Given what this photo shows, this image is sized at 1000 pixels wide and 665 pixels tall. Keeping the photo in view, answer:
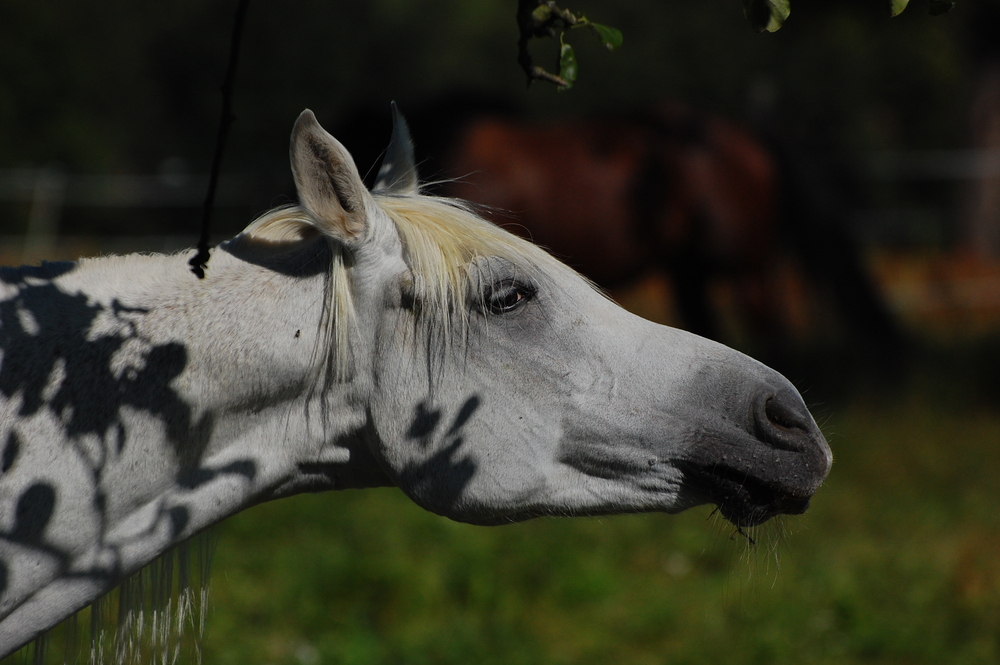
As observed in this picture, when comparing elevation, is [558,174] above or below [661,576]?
above

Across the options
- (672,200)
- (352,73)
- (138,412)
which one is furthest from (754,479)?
(352,73)

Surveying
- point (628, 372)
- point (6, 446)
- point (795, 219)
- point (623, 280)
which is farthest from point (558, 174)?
point (6, 446)

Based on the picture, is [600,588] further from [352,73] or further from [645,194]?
[352,73]

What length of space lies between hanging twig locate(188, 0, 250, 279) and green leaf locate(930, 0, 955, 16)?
3.71ft

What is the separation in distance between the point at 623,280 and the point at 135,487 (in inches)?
181

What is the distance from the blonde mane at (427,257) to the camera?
1444 millimetres

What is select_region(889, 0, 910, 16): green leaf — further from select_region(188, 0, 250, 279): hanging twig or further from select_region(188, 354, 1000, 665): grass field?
select_region(188, 354, 1000, 665): grass field

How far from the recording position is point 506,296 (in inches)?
59.1

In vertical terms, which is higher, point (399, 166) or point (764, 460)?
point (399, 166)

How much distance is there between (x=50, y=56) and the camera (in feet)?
50.0

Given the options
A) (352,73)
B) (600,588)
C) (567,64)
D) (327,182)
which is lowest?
(352,73)

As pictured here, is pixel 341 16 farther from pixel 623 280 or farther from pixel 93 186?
pixel 623 280

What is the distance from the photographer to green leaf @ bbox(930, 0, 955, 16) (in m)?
1.33

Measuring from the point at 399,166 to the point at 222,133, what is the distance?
0.43m
